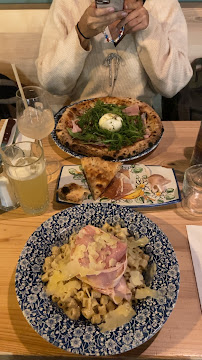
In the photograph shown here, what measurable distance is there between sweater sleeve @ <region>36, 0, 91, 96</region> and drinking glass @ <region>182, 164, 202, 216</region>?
3.33ft

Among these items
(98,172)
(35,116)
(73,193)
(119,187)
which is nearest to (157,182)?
(119,187)

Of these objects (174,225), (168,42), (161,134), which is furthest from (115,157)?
(168,42)

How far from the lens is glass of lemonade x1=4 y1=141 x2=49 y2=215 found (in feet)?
3.92

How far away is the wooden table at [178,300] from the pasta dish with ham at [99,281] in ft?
0.39

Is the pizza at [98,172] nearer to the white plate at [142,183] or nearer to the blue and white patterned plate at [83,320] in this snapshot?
the white plate at [142,183]

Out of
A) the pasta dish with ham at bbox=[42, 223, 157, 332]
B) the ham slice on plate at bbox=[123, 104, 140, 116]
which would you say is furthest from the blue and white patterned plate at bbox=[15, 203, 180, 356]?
the ham slice on plate at bbox=[123, 104, 140, 116]

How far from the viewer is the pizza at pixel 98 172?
135 centimetres

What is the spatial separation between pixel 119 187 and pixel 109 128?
1.39 ft

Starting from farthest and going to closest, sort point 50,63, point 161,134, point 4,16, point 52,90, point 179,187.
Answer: point 4,16, point 52,90, point 50,63, point 161,134, point 179,187

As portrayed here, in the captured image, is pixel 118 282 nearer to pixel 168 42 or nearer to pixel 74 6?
pixel 168 42

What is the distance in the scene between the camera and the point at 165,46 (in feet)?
6.31

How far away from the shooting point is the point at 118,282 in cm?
97

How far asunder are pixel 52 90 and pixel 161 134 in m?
0.91

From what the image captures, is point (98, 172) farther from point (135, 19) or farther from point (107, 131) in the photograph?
point (135, 19)
